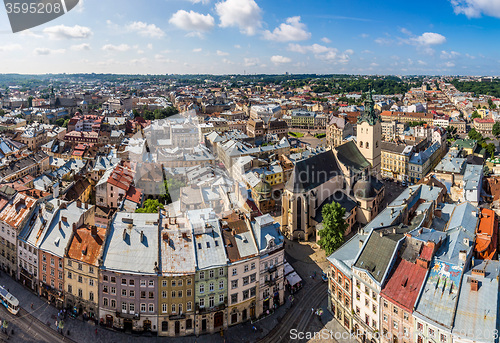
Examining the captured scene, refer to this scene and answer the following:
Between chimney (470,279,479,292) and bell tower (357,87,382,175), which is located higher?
bell tower (357,87,382,175)

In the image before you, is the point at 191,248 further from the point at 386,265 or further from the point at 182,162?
the point at 182,162

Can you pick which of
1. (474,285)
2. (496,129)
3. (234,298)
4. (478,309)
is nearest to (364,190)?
(474,285)

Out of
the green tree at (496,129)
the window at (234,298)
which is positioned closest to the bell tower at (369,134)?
the window at (234,298)

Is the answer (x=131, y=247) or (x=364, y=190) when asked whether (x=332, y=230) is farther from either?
(x=131, y=247)

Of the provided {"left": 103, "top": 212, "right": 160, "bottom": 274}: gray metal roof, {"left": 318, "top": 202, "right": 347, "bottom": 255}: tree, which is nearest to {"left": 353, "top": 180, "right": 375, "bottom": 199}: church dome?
{"left": 318, "top": 202, "right": 347, "bottom": 255}: tree

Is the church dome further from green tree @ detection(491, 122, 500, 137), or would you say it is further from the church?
green tree @ detection(491, 122, 500, 137)

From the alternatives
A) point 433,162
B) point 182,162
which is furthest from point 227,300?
point 433,162

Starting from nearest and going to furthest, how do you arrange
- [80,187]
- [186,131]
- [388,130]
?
[80,187] < [186,131] < [388,130]

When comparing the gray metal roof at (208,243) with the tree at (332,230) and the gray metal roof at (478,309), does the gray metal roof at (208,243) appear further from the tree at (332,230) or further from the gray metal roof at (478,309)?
the gray metal roof at (478,309)
